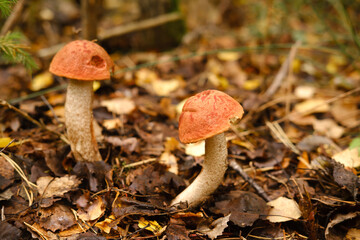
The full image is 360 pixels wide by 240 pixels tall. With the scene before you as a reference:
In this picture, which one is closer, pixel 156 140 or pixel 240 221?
pixel 240 221

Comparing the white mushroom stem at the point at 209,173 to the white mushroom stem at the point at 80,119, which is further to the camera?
the white mushroom stem at the point at 80,119

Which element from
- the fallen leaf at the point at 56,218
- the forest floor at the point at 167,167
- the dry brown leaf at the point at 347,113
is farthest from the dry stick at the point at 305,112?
the fallen leaf at the point at 56,218

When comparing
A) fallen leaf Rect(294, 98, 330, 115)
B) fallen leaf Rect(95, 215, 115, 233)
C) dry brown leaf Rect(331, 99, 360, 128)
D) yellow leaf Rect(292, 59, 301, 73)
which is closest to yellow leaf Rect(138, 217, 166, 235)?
fallen leaf Rect(95, 215, 115, 233)

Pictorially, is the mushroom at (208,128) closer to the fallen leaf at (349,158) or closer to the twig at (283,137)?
the twig at (283,137)

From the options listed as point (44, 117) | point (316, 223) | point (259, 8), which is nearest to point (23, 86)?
point (44, 117)

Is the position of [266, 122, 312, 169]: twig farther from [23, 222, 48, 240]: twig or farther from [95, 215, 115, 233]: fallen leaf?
[23, 222, 48, 240]: twig

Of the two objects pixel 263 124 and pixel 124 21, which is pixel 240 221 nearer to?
pixel 263 124

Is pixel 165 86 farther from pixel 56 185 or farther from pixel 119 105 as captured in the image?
pixel 56 185
